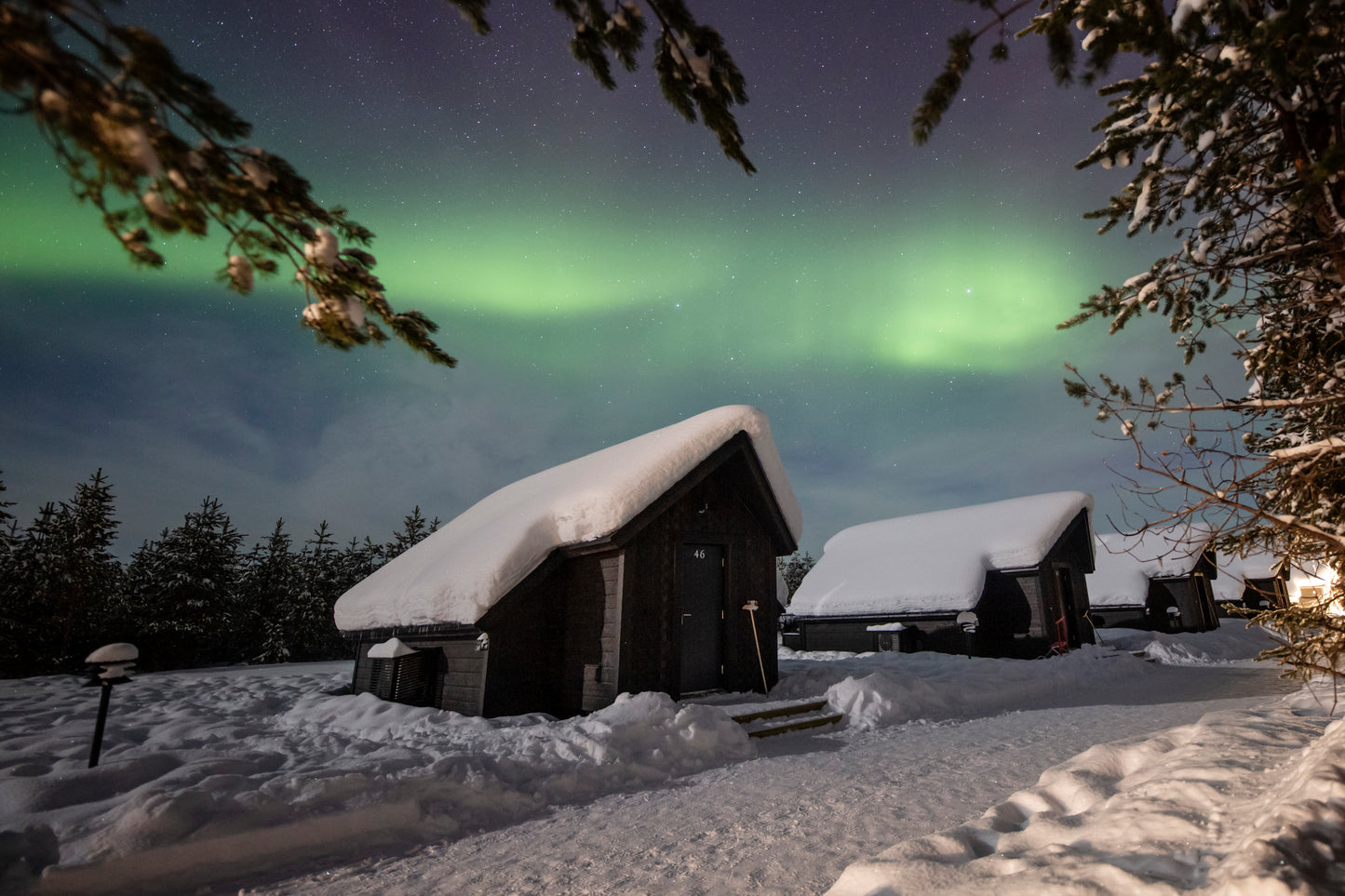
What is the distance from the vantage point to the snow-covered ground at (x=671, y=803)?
7.70 feet

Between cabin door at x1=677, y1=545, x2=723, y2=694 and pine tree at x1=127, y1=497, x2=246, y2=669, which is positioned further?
pine tree at x1=127, y1=497, x2=246, y2=669

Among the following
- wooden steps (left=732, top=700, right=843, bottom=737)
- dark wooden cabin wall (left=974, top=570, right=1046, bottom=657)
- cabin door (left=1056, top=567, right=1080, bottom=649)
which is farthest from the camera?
cabin door (left=1056, top=567, right=1080, bottom=649)

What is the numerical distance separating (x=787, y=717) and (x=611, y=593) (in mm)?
3059

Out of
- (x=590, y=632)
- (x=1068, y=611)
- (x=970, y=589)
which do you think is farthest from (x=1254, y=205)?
(x=1068, y=611)

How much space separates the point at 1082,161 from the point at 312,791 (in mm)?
8548

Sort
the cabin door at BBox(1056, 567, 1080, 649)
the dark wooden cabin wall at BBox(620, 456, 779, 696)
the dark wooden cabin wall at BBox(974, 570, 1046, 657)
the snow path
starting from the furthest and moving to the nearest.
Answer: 1. the cabin door at BBox(1056, 567, 1080, 649)
2. the dark wooden cabin wall at BBox(974, 570, 1046, 657)
3. the dark wooden cabin wall at BBox(620, 456, 779, 696)
4. the snow path

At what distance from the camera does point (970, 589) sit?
16844mm

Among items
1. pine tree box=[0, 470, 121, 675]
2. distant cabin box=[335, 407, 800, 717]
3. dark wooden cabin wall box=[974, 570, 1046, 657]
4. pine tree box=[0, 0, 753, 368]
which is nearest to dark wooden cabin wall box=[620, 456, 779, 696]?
distant cabin box=[335, 407, 800, 717]

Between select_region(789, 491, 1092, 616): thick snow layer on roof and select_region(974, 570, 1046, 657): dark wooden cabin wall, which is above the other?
select_region(789, 491, 1092, 616): thick snow layer on roof

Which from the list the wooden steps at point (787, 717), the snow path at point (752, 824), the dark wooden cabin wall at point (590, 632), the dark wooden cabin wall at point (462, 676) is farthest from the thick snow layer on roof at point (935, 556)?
the dark wooden cabin wall at point (462, 676)

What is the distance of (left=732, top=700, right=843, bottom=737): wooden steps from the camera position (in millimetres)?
7323

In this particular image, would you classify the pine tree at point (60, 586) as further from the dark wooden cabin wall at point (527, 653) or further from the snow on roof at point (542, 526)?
the dark wooden cabin wall at point (527, 653)

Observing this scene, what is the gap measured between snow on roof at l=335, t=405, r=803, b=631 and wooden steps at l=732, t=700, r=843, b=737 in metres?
3.15

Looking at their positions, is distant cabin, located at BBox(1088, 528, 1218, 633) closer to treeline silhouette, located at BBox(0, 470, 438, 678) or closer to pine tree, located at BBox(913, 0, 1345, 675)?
pine tree, located at BBox(913, 0, 1345, 675)
